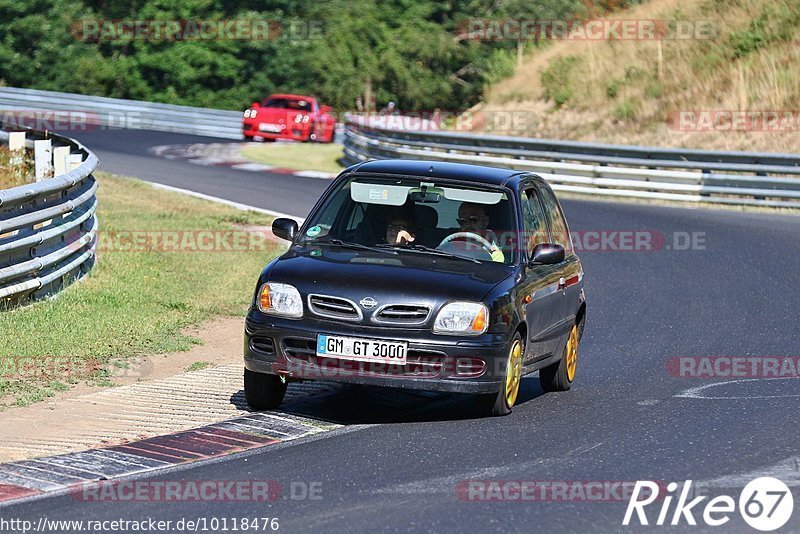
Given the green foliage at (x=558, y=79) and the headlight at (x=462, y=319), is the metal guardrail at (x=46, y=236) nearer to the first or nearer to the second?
the headlight at (x=462, y=319)

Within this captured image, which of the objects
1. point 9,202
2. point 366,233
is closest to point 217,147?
point 9,202

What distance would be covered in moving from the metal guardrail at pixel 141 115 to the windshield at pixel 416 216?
31.5 metres

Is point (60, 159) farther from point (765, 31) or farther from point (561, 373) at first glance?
point (765, 31)

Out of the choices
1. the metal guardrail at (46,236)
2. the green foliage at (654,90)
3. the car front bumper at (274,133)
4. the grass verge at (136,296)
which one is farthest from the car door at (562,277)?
the car front bumper at (274,133)

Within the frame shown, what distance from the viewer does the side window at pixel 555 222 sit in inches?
410

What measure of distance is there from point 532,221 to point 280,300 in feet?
7.14

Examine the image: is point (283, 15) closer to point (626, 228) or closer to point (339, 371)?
point (626, 228)

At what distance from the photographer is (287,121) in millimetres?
38062

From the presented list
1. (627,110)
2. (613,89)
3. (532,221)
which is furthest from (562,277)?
(613,89)

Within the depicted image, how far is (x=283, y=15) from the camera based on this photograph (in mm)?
65375

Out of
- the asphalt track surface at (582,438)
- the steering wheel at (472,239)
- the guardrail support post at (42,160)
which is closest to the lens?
the asphalt track surface at (582,438)

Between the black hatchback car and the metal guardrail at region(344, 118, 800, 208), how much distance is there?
15036mm

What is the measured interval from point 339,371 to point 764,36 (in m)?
29.1

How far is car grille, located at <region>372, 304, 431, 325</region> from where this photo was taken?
27.8ft
